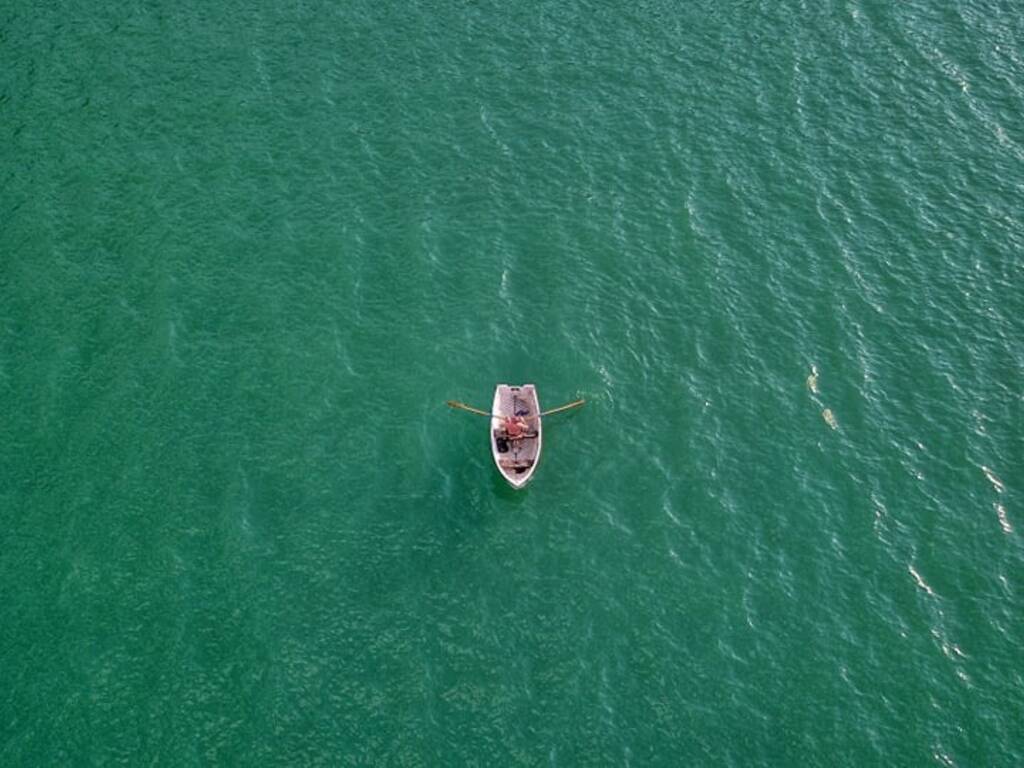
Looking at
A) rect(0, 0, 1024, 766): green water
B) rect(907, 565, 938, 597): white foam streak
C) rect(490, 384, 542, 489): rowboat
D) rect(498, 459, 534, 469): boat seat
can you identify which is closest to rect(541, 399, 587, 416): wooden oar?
rect(490, 384, 542, 489): rowboat

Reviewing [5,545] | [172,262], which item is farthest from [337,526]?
[172,262]

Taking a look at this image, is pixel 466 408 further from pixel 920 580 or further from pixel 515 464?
pixel 920 580

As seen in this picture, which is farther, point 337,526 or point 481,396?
point 481,396

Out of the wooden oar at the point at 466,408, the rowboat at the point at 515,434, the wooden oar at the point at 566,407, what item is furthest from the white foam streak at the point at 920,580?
the wooden oar at the point at 466,408

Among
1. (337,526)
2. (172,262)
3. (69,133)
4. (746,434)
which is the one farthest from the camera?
(69,133)

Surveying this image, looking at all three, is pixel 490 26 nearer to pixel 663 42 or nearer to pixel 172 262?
pixel 663 42

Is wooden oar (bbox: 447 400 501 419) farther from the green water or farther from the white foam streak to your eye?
the white foam streak

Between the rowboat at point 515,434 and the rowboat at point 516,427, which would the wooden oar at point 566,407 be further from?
the rowboat at point 515,434
